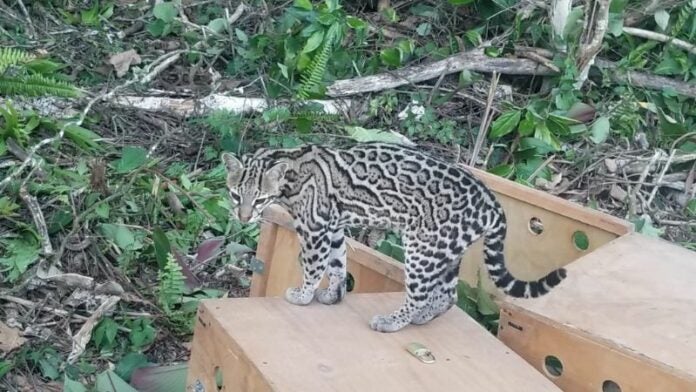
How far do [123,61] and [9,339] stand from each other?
2.77 metres

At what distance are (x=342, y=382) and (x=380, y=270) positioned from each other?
125 cm

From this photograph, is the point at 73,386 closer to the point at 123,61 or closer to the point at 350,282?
the point at 350,282

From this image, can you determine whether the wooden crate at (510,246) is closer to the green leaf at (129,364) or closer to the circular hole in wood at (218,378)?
the green leaf at (129,364)

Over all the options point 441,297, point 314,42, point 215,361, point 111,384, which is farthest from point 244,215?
point 314,42

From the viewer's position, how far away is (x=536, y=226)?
487 centimetres

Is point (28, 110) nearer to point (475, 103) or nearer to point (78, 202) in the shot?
point (78, 202)

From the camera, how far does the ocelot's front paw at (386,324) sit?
12.1 feet

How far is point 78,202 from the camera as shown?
5672 millimetres

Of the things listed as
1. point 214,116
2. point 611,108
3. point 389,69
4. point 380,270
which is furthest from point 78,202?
point 611,108

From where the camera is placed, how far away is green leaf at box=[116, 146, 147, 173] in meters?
5.95

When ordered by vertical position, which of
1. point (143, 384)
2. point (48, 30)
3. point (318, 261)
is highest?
point (48, 30)

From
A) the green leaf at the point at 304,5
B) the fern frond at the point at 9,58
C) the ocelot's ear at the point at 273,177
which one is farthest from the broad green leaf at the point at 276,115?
the ocelot's ear at the point at 273,177

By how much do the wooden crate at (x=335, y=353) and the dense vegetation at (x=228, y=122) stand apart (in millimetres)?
924

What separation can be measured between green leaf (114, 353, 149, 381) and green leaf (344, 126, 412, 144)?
7.14 ft
